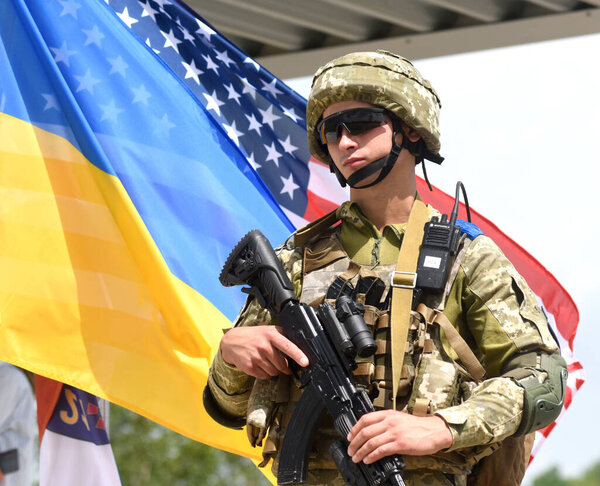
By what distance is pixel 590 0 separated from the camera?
6469 mm

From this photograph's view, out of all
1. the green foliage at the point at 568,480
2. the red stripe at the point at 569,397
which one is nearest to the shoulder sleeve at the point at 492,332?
the red stripe at the point at 569,397

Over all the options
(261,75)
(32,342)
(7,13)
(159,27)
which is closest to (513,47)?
(261,75)

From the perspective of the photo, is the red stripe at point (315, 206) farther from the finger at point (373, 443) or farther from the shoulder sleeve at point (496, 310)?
the finger at point (373, 443)

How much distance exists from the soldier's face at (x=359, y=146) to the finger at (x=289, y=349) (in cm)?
55

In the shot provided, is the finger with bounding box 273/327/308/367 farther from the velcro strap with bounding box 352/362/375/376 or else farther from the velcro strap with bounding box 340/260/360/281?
the velcro strap with bounding box 340/260/360/281

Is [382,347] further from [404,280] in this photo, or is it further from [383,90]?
[383,90]

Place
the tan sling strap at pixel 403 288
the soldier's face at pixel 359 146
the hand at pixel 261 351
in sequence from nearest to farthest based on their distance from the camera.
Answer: the tan sling strap at pixel 403 288, the hand at pixel 261 351, the soldier's face at pixel 359 146

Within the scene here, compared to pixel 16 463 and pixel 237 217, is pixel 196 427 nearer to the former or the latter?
pixel 237 217

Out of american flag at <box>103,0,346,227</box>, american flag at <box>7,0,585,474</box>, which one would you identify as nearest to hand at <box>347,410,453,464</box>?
american flag at <box>7,0,585,474</box>

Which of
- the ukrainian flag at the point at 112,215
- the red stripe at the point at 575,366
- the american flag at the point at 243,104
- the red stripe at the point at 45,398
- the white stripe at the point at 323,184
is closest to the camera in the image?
the ukrainian flag at the point at 112,215

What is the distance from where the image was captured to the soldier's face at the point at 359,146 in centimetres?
323

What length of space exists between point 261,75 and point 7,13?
4.38 feet

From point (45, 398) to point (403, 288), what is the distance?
278 centimetres

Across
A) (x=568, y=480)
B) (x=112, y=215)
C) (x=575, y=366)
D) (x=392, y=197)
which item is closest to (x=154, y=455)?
(x=575, y=366)
